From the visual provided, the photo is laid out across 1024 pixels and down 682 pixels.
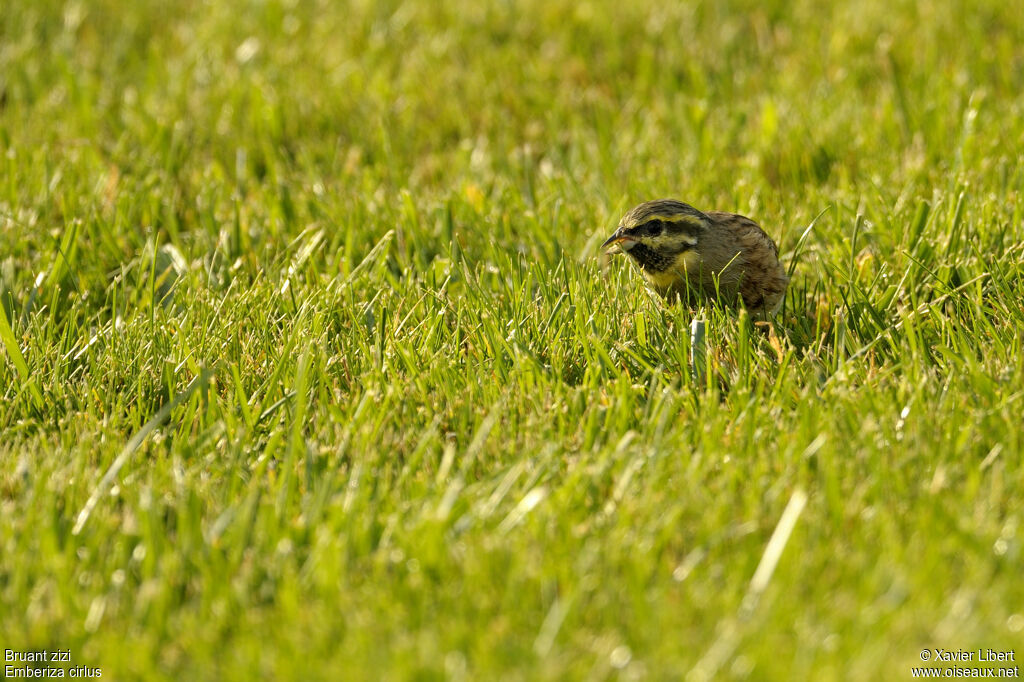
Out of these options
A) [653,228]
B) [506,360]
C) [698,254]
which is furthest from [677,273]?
[506,360]

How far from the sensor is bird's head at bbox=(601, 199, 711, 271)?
17.3ft

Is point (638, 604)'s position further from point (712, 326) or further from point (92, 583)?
point (712, 326)

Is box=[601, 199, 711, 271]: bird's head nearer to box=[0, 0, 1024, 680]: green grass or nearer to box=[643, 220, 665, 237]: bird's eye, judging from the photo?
box=[643, 220, 665, 237]: bird's eye

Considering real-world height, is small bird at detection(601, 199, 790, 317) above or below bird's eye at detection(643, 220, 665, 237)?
below

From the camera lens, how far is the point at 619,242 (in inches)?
209

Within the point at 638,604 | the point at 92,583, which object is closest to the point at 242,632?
the point at 92,583

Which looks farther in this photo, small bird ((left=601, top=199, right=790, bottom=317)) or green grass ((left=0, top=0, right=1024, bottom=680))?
small bird ((left=601, top=199, right=790, bottom=317))

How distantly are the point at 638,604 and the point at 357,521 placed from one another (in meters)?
0.93

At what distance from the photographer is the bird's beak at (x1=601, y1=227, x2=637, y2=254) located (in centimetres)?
529

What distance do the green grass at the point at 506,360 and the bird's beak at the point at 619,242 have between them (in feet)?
0.45

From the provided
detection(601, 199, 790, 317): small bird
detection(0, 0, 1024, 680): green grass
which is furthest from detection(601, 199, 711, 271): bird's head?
detection(0, 0, 1024, 680): green grass

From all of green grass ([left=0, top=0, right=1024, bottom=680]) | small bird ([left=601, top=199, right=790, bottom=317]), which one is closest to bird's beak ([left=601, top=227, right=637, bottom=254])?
small bird ([left=601, top=199, right=790, bottom=317])

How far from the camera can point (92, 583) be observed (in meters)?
3.47

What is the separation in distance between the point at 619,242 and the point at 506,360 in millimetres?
890
